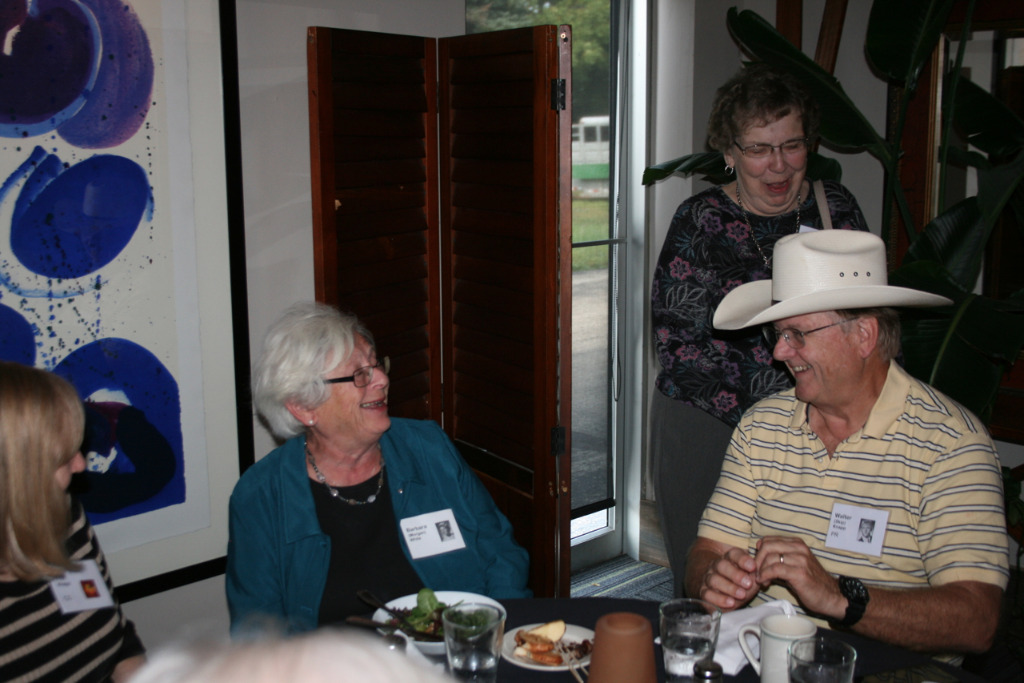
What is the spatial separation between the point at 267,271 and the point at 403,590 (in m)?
1.25

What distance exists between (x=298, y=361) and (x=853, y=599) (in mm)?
1382

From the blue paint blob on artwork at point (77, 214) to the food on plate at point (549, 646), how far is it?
1632mm

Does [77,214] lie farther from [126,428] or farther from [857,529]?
[857,529]

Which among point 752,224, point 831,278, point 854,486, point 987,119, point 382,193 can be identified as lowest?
point 854,486

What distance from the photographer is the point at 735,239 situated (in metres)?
2.82

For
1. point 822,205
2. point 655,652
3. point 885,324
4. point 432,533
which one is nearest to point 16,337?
point 432,533

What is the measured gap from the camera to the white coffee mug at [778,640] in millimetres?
1508

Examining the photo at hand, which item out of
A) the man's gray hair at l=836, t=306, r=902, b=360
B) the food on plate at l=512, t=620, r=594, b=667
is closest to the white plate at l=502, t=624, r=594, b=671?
the food on plate at l=512, t=620, r=594, b=667

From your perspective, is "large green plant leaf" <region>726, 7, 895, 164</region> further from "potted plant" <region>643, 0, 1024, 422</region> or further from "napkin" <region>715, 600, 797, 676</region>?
"napkin" <region>715, 600, 797, 676</region>

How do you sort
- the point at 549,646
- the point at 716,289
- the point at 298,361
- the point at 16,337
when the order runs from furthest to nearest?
the point at 716,289 < the point at 16,337 < the point at 298,361 < the point at 549,646

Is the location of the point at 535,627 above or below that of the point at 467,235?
below

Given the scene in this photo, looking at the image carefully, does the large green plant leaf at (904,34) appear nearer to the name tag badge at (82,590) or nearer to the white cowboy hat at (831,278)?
the white cowboy hat at (831,278)

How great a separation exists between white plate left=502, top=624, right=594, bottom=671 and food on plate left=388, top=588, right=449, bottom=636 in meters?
0.13

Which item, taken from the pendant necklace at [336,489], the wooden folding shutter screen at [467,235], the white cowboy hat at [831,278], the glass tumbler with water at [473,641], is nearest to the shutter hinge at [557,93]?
the wooden folding shutter screen at [467,235]
